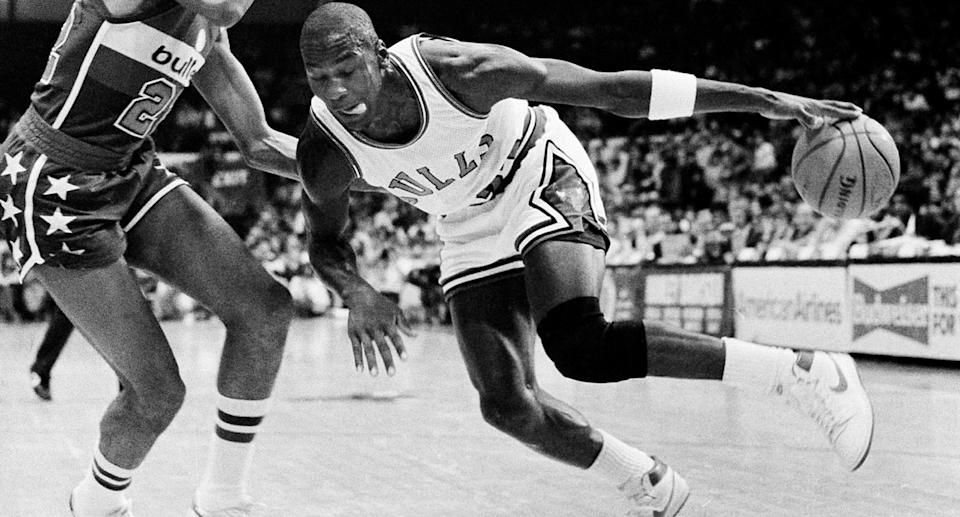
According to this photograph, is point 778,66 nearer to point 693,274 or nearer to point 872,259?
point 693,274

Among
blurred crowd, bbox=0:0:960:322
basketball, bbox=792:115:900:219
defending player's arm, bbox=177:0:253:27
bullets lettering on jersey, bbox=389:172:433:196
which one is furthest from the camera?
blurred crowd, bbox=0:0:960:322

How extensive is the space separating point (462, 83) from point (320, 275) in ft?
2.40

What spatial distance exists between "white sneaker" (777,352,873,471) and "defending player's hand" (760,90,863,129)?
2.37 ft

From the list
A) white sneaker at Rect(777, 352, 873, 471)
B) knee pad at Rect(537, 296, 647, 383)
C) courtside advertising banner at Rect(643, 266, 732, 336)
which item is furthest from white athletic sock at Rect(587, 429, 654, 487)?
courtside advertising banner at Rect(643, 266, 732, 336)

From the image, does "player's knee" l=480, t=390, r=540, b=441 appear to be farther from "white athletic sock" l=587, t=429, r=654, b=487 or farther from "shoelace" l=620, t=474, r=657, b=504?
"shoelace" l=620, t=474, r=657, b=504

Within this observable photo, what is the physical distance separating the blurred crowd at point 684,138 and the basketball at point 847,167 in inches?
235

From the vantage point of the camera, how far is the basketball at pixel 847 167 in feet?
12.3

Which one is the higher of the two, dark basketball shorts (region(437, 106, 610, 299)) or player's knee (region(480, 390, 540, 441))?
dark basketball shorts (region(437, 106, 610, 299))

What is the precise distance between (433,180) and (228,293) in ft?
2.40

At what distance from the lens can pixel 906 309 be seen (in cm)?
960

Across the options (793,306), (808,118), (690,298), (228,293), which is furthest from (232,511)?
(690,298)

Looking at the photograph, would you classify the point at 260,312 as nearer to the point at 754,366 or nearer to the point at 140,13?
the point at 140,13

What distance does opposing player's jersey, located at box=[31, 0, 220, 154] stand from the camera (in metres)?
3.25

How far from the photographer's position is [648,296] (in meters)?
12.7
